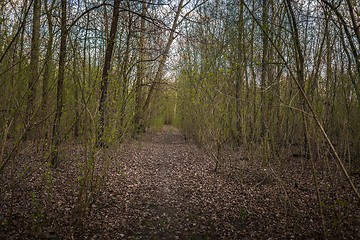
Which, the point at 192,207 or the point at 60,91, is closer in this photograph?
the point at 192,207

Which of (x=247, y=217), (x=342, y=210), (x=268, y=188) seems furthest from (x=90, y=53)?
(x=342, y=210)

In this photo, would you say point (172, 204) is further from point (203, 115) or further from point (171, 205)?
point (203, 115)

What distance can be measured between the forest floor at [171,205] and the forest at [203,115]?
2 cm

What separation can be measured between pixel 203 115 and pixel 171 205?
2.70 meters

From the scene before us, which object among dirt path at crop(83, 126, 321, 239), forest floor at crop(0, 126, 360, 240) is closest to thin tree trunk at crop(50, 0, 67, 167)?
forest floor at crop(0, 126, 360, 240)

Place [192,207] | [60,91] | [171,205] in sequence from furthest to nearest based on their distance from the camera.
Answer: [60,91]
[171,205]
[192,207]

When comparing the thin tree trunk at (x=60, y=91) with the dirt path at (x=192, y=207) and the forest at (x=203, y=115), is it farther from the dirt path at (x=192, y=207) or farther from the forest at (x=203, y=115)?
the dirt path at (x=192, y=207)

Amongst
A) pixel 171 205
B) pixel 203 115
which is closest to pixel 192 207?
pixel 171 205

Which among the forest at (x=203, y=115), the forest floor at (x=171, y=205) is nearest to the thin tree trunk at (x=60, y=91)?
the forest at (x=203, y=115)

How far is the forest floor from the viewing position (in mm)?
3584

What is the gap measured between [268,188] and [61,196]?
375 centimetres

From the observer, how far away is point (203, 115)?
6.96 m

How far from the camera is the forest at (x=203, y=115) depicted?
3.55 m

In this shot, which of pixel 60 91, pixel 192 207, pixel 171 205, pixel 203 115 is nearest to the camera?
pixel 192 207
